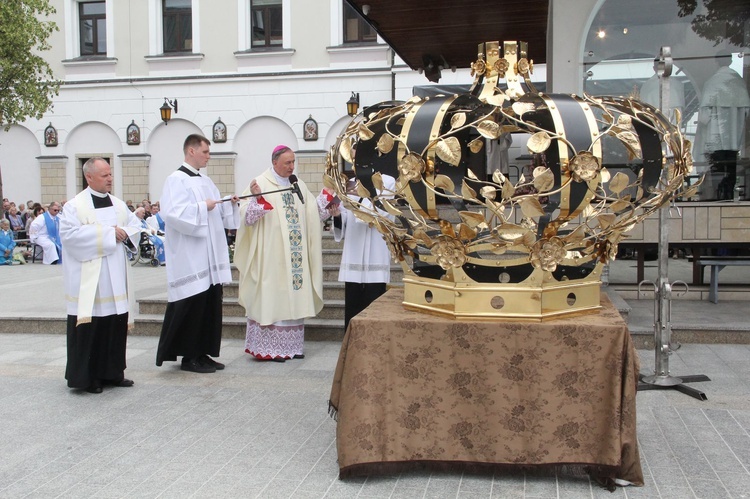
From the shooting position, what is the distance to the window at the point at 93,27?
816 inches

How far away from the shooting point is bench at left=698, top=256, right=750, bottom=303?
7.93m

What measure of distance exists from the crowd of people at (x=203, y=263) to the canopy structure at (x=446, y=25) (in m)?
1.43

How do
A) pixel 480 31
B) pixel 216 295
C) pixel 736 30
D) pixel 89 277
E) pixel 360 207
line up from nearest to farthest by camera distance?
pixel 360 207
pixel 89 277
pixel 216 295
pixel 480 31
pixel 736 30

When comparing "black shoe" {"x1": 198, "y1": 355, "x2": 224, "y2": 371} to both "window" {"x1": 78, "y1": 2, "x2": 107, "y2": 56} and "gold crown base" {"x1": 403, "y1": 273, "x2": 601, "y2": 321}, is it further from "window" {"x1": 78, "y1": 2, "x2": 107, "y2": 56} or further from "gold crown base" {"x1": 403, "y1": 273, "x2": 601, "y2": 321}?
"window" {"x1": 78, "y1": 2, "x2": 107, "y2": 56}

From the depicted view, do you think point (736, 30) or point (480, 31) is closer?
point (480, 31)

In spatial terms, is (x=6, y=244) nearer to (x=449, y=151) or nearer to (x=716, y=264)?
(x=716, y=264)

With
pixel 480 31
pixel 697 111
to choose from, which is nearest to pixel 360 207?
pixel 480 31

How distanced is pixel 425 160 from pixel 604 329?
1.13 m

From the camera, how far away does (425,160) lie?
3.35m

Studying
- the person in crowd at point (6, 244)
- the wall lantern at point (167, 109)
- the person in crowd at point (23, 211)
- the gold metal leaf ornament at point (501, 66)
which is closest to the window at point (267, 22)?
the wall lantern at point (167, 109)

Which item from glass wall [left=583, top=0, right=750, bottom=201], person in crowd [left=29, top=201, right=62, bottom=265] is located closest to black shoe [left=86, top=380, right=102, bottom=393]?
glass wall [left=583, top=0, right=750, bottom=201]

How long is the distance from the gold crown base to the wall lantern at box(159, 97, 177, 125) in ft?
56.6

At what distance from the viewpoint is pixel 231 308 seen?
780cm

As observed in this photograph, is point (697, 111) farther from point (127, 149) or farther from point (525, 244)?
point (127, 149)
